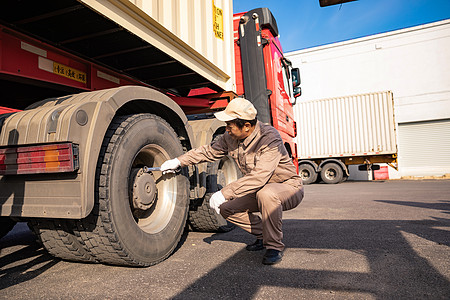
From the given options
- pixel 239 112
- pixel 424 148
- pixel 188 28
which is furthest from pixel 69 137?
pixel 424 148

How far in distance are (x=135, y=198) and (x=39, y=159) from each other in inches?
28.9

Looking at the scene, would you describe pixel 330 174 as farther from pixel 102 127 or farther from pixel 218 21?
pixel 102 127

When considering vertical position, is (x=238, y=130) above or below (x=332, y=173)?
above

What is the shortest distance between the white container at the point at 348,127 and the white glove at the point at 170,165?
1189 centimetres

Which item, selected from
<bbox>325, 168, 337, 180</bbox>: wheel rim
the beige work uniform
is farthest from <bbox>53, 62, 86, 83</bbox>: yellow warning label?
<bbox>325, 168, 337, 180</bbox>: wheel rim

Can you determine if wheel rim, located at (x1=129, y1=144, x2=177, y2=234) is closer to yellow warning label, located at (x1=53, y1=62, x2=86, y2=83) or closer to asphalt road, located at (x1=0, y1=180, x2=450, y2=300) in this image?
asphalt road, located at (x1=0, y1=180, x2=450, y2=300)

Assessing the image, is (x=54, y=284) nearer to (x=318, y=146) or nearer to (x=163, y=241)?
(x=163, y=241)

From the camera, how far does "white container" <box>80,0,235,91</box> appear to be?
7.47 feet

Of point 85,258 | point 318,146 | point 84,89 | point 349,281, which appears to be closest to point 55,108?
point 84,89

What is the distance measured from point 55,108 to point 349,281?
2.18m

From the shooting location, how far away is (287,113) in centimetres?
602

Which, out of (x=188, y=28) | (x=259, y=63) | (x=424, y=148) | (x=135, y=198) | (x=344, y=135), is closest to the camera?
(x=135, y=198)

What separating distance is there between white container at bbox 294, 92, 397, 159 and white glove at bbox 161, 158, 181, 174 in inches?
468

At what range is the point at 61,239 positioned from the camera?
2.11 m
